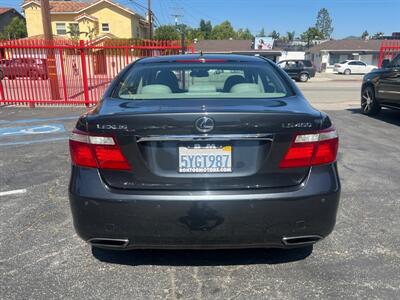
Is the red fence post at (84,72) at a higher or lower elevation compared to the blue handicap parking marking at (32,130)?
higher

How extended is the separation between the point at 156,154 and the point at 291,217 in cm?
94

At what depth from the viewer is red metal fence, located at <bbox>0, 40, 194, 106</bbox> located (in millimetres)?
11688

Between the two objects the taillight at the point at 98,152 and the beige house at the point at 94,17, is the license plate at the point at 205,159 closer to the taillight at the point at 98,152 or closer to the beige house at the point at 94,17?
the taillight at the point at 98,152

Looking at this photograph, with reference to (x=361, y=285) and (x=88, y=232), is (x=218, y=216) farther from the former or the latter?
(x=361, y=285)

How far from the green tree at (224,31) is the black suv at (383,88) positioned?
11479 centimetres

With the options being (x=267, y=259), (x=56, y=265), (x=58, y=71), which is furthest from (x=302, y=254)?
(x=58, y=71)

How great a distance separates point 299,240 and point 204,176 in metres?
0.78

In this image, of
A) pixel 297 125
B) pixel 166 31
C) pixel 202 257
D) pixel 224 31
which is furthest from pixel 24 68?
pixel 224 31

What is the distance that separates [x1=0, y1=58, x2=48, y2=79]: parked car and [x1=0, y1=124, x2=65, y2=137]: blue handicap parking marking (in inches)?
166

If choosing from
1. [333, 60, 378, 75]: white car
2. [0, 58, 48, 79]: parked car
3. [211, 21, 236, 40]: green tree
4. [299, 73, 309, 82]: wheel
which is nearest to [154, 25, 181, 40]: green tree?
[333, 60, 378, 75]: white car

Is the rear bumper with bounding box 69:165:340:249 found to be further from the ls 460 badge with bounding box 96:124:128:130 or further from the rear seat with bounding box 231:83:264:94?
the rear seat with bounding box 231:83:264:94

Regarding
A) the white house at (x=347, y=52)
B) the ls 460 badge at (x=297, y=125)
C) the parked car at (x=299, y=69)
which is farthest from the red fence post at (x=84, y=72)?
the white house at (x=347, y=52)

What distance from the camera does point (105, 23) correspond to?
4419 centimetres

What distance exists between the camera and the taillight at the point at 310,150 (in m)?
2.35
